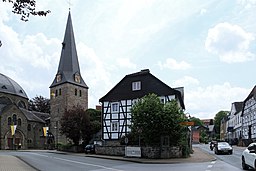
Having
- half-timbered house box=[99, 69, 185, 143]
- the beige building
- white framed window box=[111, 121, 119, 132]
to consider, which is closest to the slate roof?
the beige building

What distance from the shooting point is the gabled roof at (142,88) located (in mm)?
45750

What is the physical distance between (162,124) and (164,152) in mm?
2413

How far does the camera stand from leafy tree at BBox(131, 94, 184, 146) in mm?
30250

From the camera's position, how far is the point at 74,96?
78875mm

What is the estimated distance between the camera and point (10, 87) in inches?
3216

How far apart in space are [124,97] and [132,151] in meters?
16.0

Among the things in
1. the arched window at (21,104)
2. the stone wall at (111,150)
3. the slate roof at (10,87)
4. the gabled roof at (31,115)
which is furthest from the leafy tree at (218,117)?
the stone wall at (111,150)

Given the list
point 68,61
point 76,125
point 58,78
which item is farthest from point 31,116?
point 76,125

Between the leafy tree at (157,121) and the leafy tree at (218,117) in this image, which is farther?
the leafy tree at (218,117)

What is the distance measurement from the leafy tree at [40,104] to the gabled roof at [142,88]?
1957 inches

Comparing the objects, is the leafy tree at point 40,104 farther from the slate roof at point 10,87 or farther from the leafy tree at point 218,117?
the leafy tree at point 218,117

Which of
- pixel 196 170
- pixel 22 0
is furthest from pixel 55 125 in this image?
pixel 22 0

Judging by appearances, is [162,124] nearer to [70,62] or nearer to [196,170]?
[196,170]

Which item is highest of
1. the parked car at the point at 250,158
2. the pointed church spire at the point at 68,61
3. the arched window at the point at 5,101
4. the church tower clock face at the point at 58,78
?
the pointed church spire at the point at 68,61
